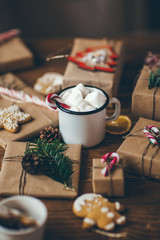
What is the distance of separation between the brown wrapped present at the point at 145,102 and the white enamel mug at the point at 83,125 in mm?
94

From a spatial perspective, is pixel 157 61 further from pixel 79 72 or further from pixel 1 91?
pixel 1 91

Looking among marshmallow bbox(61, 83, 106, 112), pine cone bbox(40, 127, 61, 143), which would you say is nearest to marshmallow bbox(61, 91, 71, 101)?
marshmallow bbox(61, 83, 106, 112)

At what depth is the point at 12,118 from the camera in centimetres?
126

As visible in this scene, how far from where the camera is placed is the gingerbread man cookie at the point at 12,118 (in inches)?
48.5

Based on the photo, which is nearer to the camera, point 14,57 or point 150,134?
point 150,134

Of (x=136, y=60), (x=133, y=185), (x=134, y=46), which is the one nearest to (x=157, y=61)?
(x=136, y=60)

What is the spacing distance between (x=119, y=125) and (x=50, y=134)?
284mm

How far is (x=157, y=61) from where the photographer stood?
1541 mm

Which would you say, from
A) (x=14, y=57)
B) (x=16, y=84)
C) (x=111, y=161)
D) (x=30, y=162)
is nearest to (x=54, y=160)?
(x=30, y=162)

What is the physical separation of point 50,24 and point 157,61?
1473 millimetres

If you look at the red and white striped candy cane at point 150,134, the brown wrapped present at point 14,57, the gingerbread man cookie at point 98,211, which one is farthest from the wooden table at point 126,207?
the brown wrapped present at point 14,57

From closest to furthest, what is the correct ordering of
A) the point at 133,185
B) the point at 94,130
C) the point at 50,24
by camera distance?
the point at 133,185 → the point at 94,130 → the point at 50,24

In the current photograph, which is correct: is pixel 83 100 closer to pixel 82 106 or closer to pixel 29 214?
pixel 82 106

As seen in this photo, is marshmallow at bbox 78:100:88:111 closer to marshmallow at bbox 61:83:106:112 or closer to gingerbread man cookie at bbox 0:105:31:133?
marshmallow at bbox 61:83:106:112
